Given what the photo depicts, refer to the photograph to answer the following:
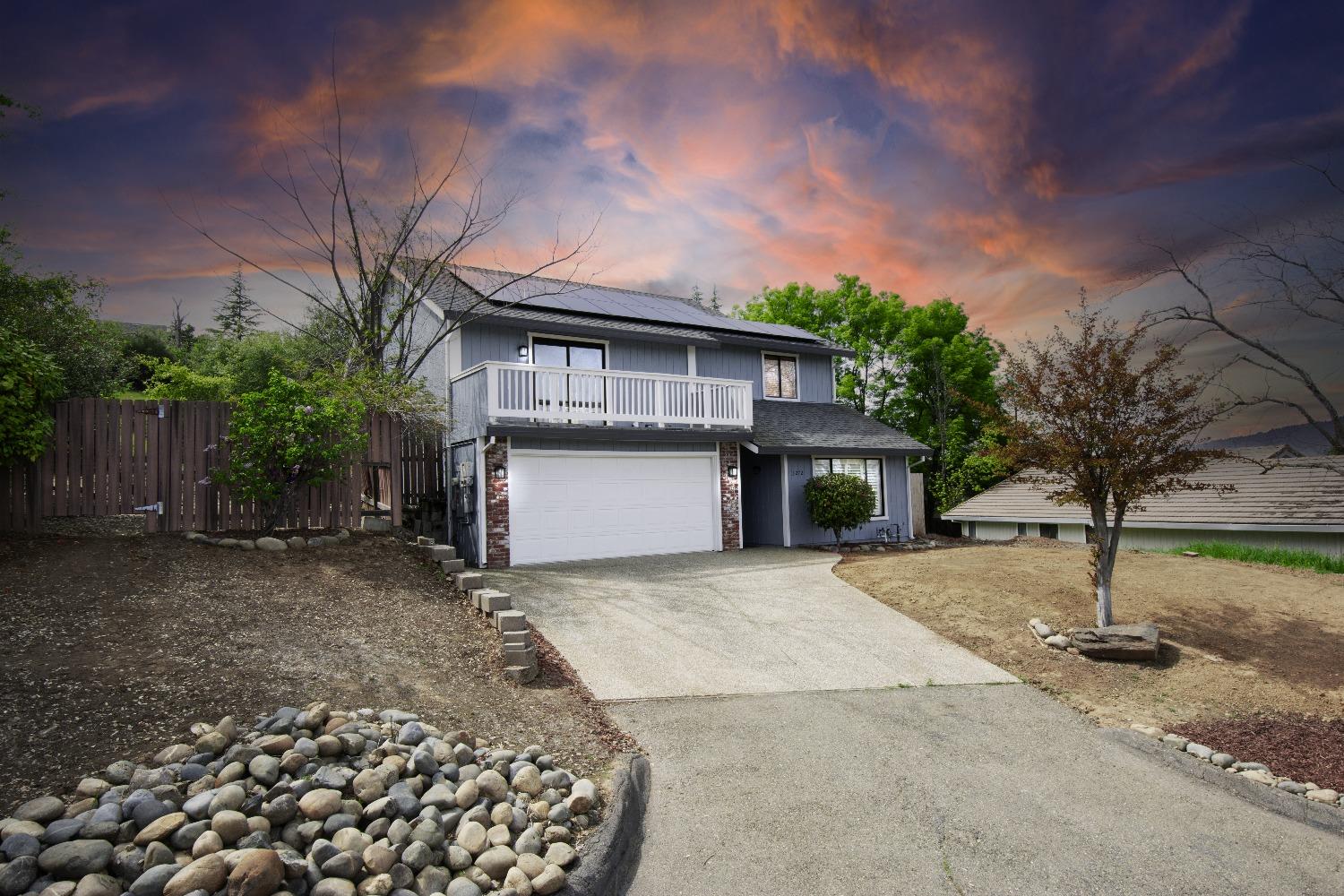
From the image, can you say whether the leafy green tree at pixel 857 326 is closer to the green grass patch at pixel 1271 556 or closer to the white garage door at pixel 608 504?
the green grass patch at pixel 1271 556

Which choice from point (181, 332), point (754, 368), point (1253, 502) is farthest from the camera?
point (181, 332)

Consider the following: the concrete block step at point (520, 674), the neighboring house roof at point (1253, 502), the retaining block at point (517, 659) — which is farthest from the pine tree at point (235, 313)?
the neighboring house roof at point (1253, 502)

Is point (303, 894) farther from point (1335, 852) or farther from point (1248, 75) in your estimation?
point (1248, 75)

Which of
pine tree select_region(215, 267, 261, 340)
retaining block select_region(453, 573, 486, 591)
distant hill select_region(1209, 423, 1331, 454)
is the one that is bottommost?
retaining block select_region(453, 573, 486, 591)

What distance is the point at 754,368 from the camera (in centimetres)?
1783

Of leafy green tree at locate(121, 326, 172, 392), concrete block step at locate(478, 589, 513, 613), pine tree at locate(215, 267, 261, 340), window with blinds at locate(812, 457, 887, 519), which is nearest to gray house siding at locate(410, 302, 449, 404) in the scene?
concrete block step at locate(478, 589, 513, 613)

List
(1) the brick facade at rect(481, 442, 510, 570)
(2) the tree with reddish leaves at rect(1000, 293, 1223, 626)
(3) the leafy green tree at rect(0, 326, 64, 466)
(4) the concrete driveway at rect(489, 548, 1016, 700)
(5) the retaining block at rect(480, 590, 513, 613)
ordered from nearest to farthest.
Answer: (4) the concrete driveway at rect(489, 548, 1016, 700) → (5) the retaining block at rect(480, 590, 513, 613) → (3) the leafy green tree at rect(0, 326, 64, 466) → (2) the tree with reddish leaves at rect(1000, 293, 1223, 626) → (1) the brick facade at rect(481, 442, 510, 570)

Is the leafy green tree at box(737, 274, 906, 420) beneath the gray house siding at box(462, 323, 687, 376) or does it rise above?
above

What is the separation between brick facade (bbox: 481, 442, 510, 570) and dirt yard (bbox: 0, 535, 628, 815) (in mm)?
3999

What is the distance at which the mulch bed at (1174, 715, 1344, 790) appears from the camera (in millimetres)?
5043

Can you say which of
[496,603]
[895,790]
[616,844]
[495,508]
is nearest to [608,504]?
[495,508]

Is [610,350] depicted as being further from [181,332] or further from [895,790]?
[181,332]

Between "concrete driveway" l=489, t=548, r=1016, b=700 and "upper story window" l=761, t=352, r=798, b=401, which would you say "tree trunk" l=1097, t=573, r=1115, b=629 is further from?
"upper story window" l=761, t=352, r=798, b=401

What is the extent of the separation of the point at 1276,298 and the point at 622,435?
16.1 m
